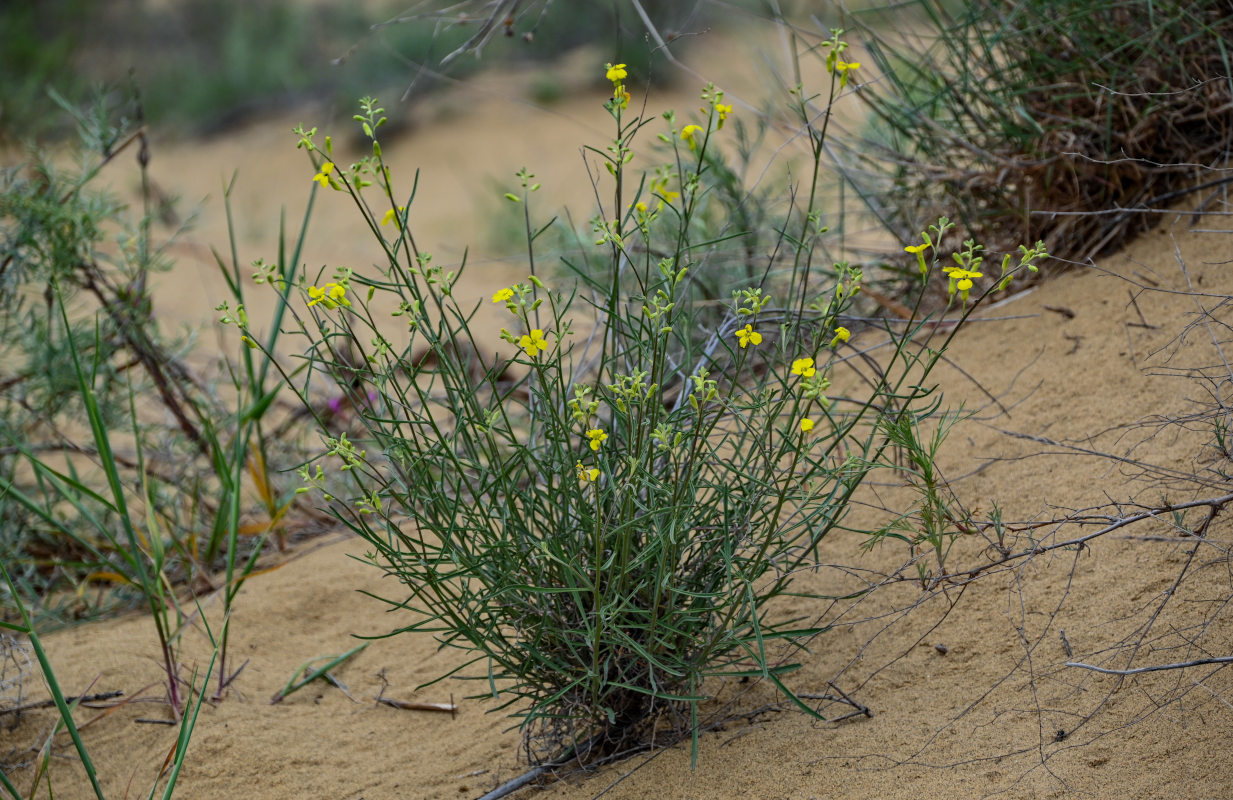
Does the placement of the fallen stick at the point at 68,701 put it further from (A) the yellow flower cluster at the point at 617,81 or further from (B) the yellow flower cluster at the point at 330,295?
(A) the yellow flower cluster at the point at 617,81

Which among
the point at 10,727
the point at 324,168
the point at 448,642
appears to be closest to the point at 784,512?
the point at 448,642

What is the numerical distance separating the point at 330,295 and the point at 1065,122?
1.99 m

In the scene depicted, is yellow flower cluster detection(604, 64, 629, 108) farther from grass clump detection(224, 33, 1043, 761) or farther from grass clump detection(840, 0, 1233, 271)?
grass clump detection(840, 0, 1233, 271)

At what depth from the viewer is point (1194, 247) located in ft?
8.08

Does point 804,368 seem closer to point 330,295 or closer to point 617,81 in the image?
point 617,81

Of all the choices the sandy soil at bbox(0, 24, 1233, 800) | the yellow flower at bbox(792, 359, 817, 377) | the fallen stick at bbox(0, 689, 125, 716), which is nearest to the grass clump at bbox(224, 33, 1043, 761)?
the yellow flower at bbox(792, 359, 817, 377)

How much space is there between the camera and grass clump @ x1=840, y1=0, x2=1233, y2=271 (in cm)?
254

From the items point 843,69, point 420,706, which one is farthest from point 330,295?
point 420,706

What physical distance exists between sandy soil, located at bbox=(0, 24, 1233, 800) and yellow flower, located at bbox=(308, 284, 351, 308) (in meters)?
0.76

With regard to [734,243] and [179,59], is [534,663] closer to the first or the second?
[734,243]

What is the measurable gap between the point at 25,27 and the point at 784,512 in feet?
35.1

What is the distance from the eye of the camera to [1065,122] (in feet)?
8.73

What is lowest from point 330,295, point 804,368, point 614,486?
point 614,486

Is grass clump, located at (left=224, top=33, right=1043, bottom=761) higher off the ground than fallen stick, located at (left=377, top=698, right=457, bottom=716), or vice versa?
grass clump, located at (left=224, top=33, right=1043, bottom=761)
